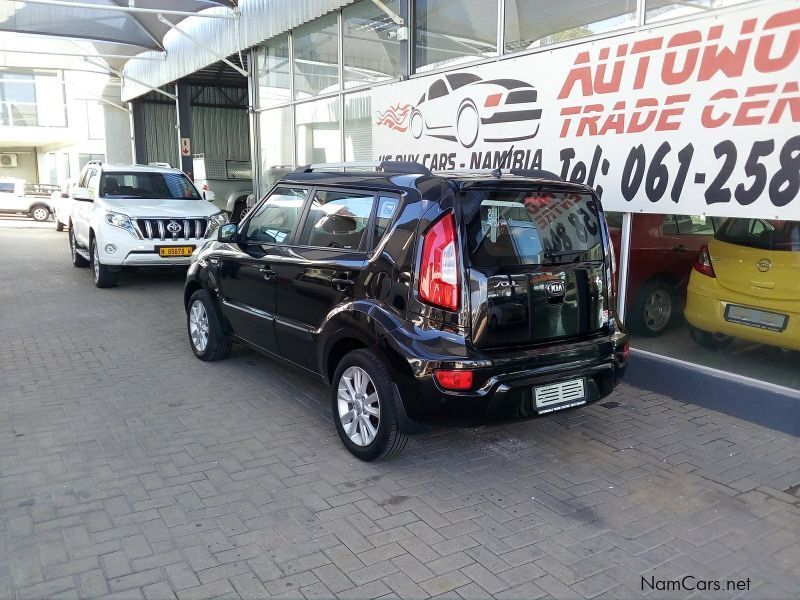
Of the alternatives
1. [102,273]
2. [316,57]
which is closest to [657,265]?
[316,57]

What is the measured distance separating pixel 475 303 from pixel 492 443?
1324 millimetres

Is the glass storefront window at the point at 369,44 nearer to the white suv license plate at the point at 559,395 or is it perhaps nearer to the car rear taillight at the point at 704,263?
the car rear taillight at the point at 704,263

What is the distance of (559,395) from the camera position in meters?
3.78

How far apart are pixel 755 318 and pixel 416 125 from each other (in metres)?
4.48

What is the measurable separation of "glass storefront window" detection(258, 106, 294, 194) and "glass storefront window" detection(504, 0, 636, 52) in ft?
18.1

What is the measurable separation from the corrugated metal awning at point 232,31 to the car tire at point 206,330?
507cm

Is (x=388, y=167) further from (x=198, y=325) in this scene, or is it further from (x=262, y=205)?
(x=198, y=325)

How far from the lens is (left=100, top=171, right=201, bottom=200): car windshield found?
10.1 meters

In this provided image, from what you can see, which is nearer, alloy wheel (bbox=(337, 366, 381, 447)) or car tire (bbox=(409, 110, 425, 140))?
alloy wheel (bbox=(337, 366, 381, 447))

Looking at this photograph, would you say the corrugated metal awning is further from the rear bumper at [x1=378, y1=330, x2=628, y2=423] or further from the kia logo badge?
the rear bumper at [x1=378, y1=330, x2=628, y2=423]

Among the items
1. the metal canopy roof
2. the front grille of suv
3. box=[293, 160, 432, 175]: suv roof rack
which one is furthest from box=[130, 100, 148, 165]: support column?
box=[293, 160, 432, 175]: suv roof rack

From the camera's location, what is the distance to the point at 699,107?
4793 mm

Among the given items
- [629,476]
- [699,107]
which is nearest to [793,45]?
[699,107]

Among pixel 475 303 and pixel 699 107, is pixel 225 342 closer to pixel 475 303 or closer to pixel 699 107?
pixel 475 303
